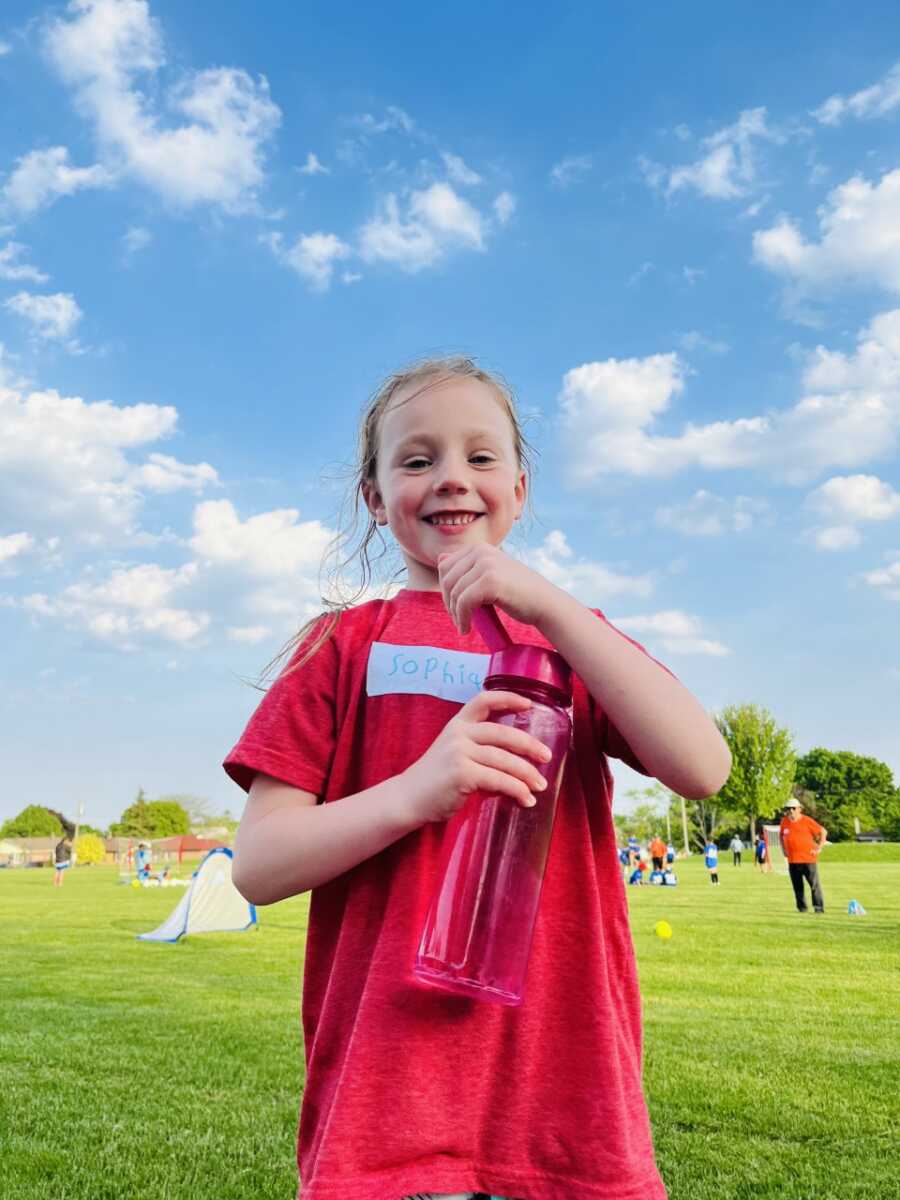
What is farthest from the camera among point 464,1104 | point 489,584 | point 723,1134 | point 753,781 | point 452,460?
point 753,781

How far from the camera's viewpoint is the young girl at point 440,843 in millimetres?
1354

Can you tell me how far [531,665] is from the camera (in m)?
1.30

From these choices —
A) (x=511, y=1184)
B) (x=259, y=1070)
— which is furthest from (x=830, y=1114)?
(x=511, y=1184)


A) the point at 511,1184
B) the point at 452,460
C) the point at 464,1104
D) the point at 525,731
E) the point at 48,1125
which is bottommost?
the point at 48,1125

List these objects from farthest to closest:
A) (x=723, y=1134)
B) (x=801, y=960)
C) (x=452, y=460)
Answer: (x=801, y=960), (x=723, y=1134), (x=452, y=460)

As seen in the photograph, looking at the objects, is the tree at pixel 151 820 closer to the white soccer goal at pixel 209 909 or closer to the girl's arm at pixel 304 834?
the white soccer goal at pixel 209 909

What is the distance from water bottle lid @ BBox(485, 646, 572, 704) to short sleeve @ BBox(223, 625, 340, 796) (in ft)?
1.44

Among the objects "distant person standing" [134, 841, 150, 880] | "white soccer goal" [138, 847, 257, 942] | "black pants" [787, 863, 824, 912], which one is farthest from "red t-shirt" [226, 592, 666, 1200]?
"distant person standing" [134, 841, 150, 880]

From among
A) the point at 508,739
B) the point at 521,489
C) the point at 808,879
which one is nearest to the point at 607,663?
the point at 508,739

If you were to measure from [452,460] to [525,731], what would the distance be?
0.57 metres

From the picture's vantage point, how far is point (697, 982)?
884 centimetres

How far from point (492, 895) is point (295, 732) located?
485 mm

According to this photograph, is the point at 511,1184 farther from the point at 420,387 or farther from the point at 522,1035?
the point at 420,387

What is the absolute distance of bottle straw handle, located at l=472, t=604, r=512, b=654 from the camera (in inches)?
52.7
